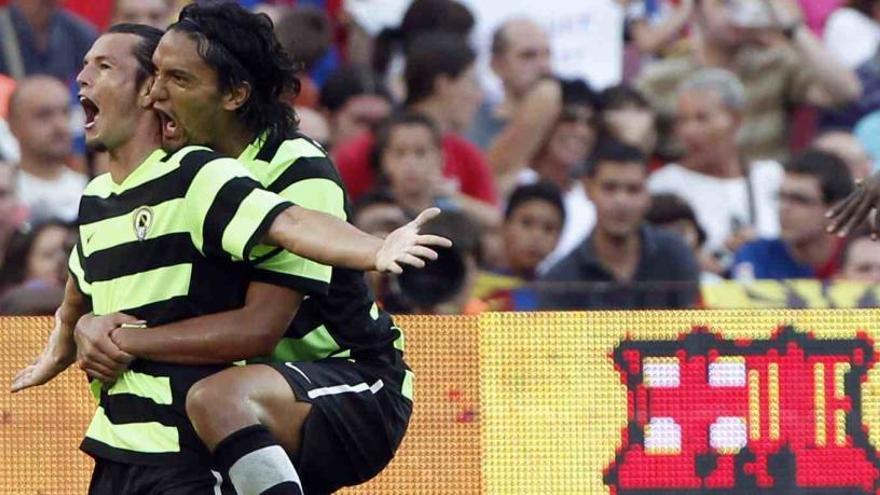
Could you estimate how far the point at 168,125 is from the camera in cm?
520

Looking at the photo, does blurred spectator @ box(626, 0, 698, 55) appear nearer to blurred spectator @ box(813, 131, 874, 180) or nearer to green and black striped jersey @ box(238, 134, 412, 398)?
blurred spectator @ box(813, 131, 874, 180)

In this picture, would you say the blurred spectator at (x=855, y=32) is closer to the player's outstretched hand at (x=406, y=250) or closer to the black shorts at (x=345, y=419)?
the black shorts at (x=345, y=419)

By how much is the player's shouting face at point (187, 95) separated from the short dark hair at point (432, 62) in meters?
5.87

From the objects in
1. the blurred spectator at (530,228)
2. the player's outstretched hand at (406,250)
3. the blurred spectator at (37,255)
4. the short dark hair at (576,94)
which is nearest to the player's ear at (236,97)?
the player's outstretched hand at (406,250)

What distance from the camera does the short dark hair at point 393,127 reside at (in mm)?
10312

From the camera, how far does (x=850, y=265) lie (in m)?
9.54

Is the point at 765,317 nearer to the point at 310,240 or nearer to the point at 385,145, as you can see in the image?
the point at 310,240

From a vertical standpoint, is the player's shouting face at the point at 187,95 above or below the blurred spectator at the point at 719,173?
below

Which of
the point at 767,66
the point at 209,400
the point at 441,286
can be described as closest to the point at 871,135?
the point at 767,66

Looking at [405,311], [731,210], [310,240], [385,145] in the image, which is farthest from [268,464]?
[731,210]

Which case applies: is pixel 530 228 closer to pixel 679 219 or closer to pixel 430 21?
pixel 679 219

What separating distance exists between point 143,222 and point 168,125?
288 millimetres

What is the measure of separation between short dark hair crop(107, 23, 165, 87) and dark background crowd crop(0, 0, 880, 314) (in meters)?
3.33

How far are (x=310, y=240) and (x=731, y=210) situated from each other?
644 cm
